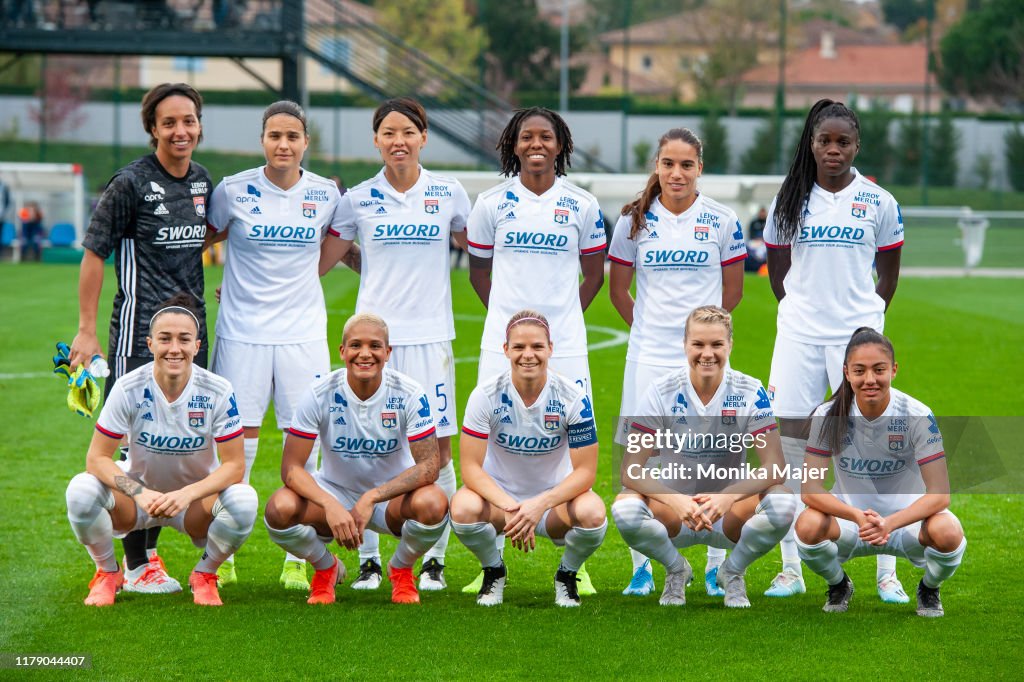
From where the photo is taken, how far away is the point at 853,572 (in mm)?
5609

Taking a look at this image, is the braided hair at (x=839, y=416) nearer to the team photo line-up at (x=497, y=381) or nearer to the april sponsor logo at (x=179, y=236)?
the team photo line-up at (x=497, y=381)

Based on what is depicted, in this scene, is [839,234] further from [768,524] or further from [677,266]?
[768,524]

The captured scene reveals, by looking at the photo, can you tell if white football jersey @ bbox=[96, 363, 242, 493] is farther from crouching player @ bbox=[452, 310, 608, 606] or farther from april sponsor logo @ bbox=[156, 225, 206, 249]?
crouching player @ bbox=[452, 310, 608, 606]

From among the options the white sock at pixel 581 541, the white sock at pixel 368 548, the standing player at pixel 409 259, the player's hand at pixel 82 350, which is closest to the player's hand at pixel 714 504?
the white sock at pixel 581 541

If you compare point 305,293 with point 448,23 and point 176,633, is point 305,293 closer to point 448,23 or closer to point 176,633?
point 176,633

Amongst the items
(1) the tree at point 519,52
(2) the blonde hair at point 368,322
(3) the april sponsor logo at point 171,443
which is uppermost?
(1) the tree at point 519,52

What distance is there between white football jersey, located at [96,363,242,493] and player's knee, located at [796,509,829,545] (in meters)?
2.24

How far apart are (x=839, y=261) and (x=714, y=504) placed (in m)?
1.22

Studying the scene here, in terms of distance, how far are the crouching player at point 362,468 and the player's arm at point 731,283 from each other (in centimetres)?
144

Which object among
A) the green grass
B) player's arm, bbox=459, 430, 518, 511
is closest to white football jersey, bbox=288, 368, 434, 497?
player's arm, bbox=459, 430, 518, 511

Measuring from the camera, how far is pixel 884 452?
4.90m

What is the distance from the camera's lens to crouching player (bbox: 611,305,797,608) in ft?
15.8

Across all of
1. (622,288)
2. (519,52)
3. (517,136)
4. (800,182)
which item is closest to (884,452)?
(800,182)

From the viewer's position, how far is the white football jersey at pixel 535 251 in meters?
5.32
